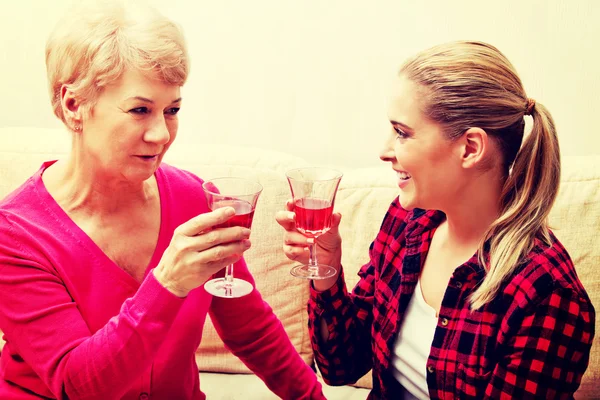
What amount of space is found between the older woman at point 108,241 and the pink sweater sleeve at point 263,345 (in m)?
0.02

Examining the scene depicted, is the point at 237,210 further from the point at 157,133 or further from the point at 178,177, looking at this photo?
the point at 178,177

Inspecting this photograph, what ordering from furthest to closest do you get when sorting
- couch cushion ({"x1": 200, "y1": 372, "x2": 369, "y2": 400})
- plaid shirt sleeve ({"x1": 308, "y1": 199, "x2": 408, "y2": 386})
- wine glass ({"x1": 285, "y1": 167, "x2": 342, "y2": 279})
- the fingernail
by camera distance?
couch cushion ({"x1": 200, "y1": 372, "x2": 369, "y2": 400}), plaid shirt sleeve ({"x1": 308, "y1": 199, "x2": 408, "y2": 386}), wine glass ({"x1": 285, "y1": 167, "x2": 342, "y2": 279}), the fingernail

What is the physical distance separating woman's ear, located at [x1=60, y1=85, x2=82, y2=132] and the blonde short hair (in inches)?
0.5

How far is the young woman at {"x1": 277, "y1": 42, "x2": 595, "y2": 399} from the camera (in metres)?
1.44

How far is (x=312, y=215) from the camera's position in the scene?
61.9 inches

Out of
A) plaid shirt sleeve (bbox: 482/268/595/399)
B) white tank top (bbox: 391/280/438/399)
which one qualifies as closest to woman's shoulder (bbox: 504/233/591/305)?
plaid shirt sleeve (bbox: 482/268/595/399)

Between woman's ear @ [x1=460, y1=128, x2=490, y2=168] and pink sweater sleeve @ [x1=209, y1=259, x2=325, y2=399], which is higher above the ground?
woman's ear @ [x1=460, y1=128, x2=490, y2=168]

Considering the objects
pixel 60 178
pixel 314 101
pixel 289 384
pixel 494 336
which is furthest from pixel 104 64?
pixel 314 101

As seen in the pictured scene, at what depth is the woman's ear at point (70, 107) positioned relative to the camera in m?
1.53

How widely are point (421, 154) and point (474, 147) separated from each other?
115 mm

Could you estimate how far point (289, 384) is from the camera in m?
1.77

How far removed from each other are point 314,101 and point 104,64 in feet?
4.06

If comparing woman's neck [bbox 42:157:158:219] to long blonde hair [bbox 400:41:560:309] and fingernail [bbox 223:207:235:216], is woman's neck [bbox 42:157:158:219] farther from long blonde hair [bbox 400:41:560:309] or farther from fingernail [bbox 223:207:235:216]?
long blonde hair [bbox 400:41:560:309]

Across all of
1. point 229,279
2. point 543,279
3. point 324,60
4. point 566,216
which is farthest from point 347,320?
point 324,60
